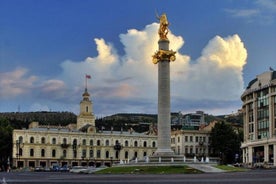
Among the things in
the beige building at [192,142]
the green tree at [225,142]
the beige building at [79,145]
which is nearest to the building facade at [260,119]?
the green tree at [225,142]

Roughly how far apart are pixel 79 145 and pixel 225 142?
4270cm

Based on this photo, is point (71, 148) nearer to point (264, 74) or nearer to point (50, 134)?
point (50, 134)

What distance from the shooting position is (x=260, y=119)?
12575cm

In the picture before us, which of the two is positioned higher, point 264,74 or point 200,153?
point 264,74

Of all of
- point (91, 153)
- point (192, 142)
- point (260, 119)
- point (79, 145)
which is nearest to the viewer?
point (260, 119)

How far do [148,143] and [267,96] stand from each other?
177 ft

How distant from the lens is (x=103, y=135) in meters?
161

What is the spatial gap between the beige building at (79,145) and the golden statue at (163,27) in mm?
68506

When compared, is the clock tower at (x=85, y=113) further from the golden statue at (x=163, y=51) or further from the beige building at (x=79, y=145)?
the golden statue at (x=163, y=51)

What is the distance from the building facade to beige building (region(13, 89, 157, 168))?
36110mm

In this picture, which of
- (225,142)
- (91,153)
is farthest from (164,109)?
(91,153)

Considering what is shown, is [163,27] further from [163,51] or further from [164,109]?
[164,109]

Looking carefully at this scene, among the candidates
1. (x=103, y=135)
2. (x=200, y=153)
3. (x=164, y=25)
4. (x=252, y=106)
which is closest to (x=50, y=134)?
(x=103, y=135)

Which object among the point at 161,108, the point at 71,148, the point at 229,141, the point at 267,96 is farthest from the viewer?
the point at 71,148
